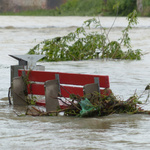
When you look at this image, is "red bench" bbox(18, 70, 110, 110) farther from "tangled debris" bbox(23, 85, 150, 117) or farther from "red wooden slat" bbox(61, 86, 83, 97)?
"tangled debris" bbox(23, 85, 150, 117)

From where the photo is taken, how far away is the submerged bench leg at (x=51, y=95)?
317 inches

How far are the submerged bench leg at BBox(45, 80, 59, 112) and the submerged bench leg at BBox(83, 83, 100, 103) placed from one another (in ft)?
1.80

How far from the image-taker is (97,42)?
59.8ft

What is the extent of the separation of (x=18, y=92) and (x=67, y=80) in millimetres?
1066

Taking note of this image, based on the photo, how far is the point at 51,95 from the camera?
26.7 feet

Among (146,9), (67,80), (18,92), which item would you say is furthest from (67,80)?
(146,9)

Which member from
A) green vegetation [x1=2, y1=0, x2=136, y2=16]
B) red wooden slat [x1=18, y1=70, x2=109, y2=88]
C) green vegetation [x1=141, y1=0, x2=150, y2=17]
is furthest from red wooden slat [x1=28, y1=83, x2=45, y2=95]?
green vegetation [x1=141, y1=0, x2=150, y2=17]

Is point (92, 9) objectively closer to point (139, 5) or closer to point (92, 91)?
point (139, 5)

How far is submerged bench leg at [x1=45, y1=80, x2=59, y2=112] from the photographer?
8.06 m

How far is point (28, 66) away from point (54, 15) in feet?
214

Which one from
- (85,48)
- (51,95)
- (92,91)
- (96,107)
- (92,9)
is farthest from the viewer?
(92,9)

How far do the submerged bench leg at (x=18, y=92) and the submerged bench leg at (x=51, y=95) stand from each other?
90cm

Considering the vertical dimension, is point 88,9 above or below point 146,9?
above

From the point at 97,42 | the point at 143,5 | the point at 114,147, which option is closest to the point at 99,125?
the point at 114,147
